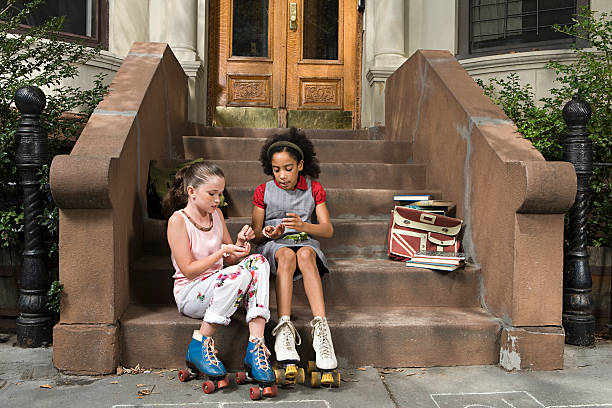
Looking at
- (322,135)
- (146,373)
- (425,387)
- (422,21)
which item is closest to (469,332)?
(425,387)

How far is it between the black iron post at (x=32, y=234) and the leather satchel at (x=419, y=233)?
2.06 m

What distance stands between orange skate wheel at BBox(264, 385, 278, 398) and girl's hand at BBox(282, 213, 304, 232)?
0.84 metres

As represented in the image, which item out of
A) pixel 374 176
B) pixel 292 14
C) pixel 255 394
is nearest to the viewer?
pixel 255 394

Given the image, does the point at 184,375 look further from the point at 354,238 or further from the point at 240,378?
the point at 354,238

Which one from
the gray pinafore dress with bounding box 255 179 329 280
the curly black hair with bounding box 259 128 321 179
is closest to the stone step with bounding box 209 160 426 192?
the curly black hair with bounding box 259 128 321 179

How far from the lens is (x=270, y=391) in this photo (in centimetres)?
246

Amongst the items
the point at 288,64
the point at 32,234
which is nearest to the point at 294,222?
the point at 32,234

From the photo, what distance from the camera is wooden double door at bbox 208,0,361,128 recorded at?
22.1 ft

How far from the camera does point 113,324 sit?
2.74 m

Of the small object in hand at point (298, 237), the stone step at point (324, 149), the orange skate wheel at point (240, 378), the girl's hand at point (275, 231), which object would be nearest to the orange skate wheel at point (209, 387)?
the orange skate wheel at point (240, 378)

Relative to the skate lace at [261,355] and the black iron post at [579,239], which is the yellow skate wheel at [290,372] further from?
the black iron post at [579,239]

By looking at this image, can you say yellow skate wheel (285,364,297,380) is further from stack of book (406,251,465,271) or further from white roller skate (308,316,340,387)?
stack of book (406,251,465,271)

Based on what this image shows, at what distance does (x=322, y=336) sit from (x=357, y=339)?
273 mm

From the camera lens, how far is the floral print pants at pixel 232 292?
8.59 ft
